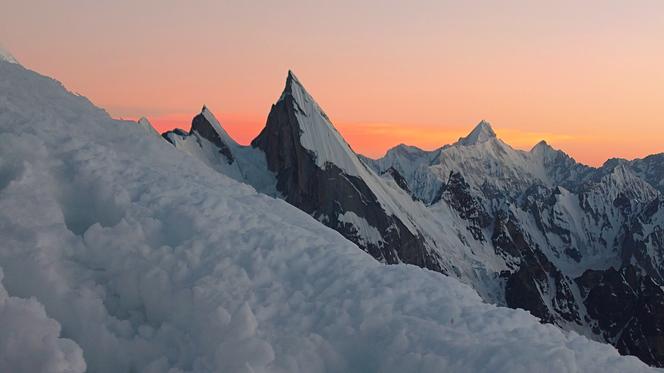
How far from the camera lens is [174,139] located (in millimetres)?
158000

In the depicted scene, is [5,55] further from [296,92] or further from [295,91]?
[296,92]

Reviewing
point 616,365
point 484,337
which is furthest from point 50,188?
point 616,365

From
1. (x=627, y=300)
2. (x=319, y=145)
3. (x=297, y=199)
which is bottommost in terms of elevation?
(x=627, y=300)

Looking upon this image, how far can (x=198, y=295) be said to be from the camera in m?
14.1

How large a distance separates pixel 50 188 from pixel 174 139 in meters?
145

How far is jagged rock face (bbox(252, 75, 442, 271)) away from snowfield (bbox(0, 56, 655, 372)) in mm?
134838

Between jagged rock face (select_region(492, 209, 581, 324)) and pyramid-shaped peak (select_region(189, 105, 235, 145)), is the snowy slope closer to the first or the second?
pyramid-shaped peak (select_region(189, 105, 235, 145))

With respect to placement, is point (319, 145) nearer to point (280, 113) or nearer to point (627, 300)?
point (280, 113)

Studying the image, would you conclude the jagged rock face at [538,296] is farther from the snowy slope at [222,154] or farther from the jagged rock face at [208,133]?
the jagged rock face at [208,133]

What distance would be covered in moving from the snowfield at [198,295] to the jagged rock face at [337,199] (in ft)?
442

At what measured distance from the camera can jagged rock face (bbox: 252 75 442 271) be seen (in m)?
158

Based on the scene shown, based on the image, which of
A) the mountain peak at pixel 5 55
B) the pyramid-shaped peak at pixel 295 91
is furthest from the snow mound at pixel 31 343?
the pyramid-shaped peak at pixel 295 91

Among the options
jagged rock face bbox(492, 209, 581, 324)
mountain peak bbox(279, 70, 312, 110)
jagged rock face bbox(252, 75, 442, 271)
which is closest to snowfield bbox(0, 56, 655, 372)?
jagged rock face bbox(252, 75, 442, 271)

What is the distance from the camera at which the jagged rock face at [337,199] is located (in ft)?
519
